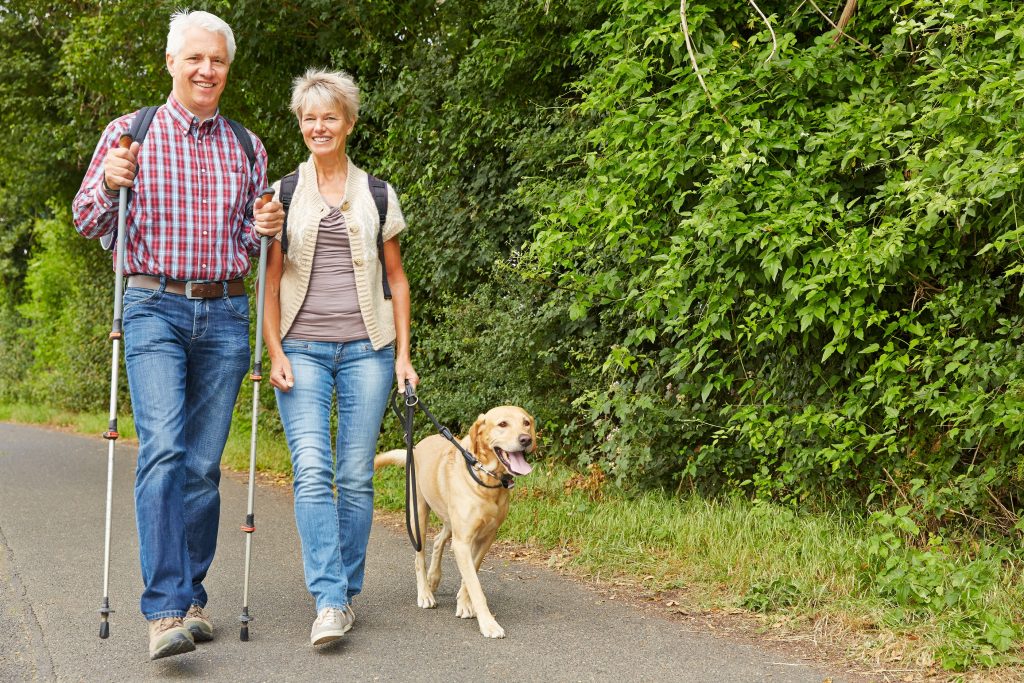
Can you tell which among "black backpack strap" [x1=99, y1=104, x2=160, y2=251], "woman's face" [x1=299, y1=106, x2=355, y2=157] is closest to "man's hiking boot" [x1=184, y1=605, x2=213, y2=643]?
"black backpack strap" [x1=99, y1=104, x2=160, y2=251]

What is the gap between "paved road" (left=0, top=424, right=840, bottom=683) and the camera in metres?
4.33

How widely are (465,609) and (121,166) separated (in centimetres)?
259

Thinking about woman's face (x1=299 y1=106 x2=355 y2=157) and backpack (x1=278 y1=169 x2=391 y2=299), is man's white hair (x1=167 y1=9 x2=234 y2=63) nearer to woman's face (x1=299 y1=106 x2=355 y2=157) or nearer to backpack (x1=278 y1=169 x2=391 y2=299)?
woman's face (x1=299 y1=106 x2=355 y2=157)

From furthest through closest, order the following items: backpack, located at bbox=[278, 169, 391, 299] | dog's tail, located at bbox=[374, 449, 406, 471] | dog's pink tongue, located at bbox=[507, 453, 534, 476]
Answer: dog's tail, located at bbox=[374, 449, 406, 471] → dog's pink tongue, located at bbox=[507, 453, 534, 476] → backpack, located at bbox=[278, 169, 391, 299]

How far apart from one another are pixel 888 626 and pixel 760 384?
2504 mm

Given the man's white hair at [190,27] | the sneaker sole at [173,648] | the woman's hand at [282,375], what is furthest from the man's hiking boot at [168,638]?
the man's white hair at [190,27]

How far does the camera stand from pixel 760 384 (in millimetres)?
7020

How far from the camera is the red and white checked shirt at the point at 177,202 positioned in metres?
4.45

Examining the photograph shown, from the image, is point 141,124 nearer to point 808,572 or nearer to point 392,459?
point 392,459

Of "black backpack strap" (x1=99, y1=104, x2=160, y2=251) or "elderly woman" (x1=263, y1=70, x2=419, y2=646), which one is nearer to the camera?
"black backpack strap" (x1=99, y1=104, x2=160, y2=251)

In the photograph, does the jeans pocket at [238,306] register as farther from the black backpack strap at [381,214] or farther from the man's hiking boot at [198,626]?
the man's hiking boot at [198,626]

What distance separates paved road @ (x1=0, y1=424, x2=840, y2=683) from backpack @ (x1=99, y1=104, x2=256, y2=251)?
179cm

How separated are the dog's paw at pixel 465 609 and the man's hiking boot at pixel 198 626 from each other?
1184 millimetres

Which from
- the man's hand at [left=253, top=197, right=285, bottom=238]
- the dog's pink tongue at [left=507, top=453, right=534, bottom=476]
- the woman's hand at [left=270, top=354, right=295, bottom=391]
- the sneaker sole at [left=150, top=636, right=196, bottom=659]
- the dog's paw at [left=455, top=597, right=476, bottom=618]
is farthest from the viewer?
the dog's paw at [left=455, top=597, right=476, bottom=618]
